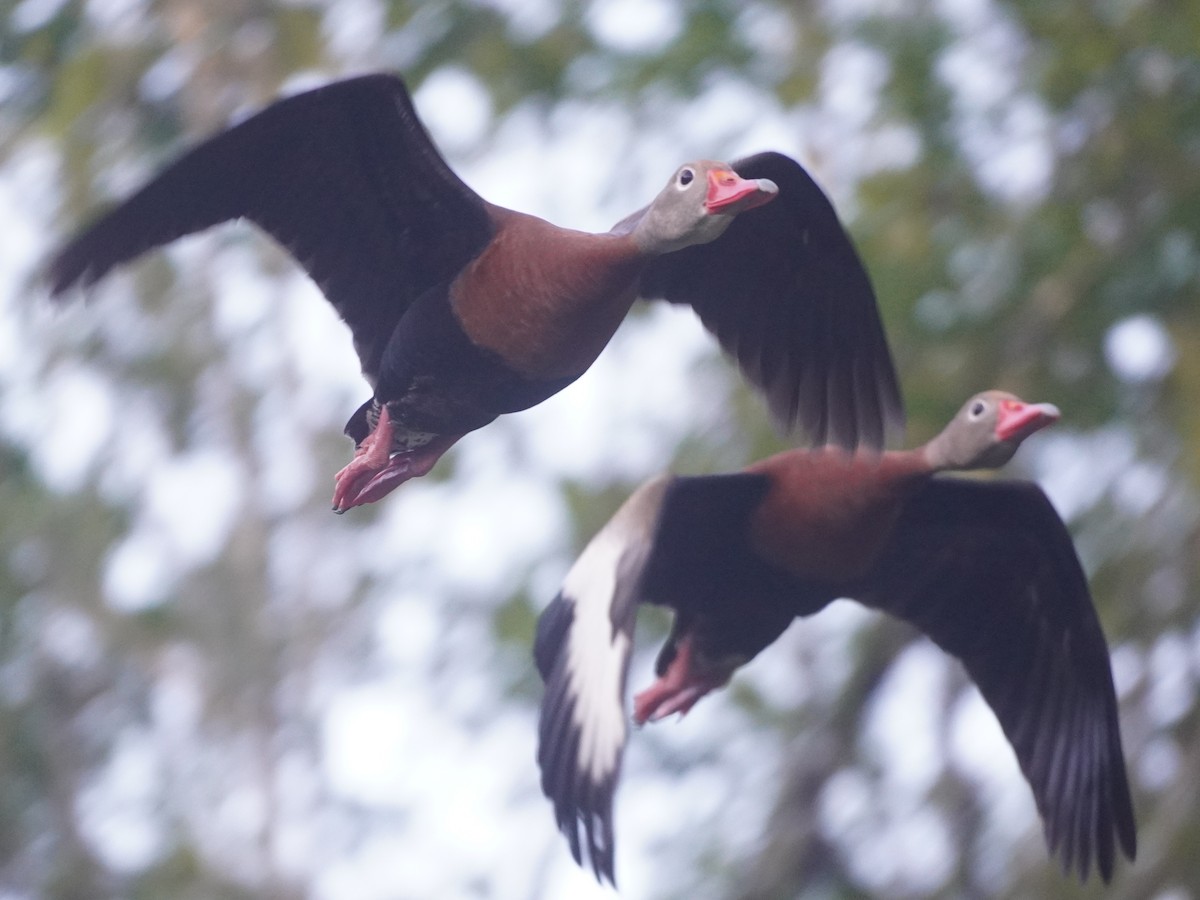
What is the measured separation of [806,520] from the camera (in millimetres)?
3045

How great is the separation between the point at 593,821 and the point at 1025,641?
157 centimetres

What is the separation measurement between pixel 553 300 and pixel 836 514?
101cm

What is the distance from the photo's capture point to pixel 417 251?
2508 millimetres

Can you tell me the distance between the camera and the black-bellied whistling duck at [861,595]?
2447 mm

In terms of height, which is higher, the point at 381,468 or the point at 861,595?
the point at 381,468

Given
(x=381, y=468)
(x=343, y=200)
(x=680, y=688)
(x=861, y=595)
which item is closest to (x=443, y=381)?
(x=381, y=468)

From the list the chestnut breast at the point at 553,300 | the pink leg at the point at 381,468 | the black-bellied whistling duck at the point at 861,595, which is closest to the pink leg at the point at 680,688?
the black-bellied whistling duck at the point at 861,595

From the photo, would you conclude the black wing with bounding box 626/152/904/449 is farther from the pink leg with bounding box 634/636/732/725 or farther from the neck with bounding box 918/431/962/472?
the pink leg with bounding box 634/636/732/725

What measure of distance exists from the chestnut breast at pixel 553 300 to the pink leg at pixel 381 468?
18 centimetres

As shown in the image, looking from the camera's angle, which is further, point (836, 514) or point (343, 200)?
point (836, 514)

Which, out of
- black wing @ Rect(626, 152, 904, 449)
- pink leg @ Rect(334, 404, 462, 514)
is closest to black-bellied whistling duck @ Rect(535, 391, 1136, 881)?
black wing @ Rect(626, 152, 904, 449)

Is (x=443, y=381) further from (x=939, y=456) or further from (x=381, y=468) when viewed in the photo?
(x=939, y=456)

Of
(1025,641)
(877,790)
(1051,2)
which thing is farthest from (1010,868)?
(1051,2)

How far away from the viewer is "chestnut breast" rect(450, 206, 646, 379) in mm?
2189
